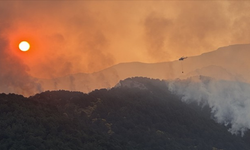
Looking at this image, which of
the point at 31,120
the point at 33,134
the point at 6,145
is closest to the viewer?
the point at 6,145

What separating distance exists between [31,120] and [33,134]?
1363 centimetres

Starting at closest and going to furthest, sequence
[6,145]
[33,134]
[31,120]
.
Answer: [6,145]
[33,134]
[31,120]

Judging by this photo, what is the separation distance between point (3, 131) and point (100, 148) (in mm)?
40923

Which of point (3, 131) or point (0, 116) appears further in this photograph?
point (0, 116)

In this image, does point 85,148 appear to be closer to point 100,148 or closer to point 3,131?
point 100,148

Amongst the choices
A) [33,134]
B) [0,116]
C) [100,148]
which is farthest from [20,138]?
[100,148]

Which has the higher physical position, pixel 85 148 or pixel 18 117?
pixel 18 117

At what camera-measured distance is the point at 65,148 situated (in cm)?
18338

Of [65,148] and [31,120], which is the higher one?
[31,120]

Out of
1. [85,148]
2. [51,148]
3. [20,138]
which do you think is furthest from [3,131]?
[85,148]

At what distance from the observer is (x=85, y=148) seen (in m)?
193

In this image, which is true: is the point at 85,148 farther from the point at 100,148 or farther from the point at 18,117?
the point at 18,117

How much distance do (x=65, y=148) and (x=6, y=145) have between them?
2298 centimetres

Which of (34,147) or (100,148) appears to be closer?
(34,147)
